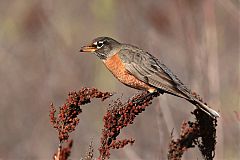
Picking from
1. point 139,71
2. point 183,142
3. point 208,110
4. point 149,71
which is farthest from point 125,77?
A: point 183,142

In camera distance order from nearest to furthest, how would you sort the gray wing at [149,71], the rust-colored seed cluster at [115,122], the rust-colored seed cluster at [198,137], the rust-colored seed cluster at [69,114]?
the rust-colored seed cluster at [69,114], the rust-colored seed cluster at [115,122], the rust-colored seed cluster at [198,137], the gray wing at [149,71]

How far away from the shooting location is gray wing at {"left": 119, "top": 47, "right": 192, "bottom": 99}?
796cm

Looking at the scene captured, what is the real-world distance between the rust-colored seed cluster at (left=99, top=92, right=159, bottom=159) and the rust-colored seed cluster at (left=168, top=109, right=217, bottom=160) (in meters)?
0.49

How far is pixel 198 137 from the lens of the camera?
6508mm

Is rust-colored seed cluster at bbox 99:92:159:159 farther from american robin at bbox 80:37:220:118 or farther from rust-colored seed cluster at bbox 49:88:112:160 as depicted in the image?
american robin at bbox 80:37:220:118

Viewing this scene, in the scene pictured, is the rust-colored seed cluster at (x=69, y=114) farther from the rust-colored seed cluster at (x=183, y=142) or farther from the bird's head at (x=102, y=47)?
the bird's head at (x=102, y=47)

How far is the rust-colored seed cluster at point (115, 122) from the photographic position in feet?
19.5

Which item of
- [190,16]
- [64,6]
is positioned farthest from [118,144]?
[64,6]

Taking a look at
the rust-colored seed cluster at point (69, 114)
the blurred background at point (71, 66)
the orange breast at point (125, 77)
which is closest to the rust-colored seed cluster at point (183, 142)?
the rust-colored seed cluster at point (69, 114)

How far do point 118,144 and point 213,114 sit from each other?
1.19 meters

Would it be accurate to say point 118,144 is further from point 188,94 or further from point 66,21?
point 66,21

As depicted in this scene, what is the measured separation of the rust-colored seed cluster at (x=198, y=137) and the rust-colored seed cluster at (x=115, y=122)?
49 centimetres

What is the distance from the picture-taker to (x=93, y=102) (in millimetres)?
11828

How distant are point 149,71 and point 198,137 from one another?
1883mm
